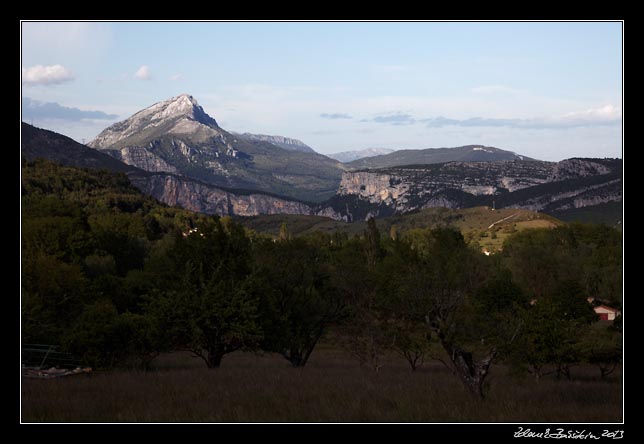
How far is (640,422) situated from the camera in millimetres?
15805

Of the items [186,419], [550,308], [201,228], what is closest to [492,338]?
[186,419]

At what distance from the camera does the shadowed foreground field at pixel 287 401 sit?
2006 cm

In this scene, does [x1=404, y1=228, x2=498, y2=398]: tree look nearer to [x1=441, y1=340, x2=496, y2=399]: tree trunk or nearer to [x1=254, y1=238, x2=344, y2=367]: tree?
[x1=441, y1=340, x2=496, y2=399]: tree trunk

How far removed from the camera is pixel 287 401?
2259 cm

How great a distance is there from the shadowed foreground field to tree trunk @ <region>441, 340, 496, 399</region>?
1.55 feet

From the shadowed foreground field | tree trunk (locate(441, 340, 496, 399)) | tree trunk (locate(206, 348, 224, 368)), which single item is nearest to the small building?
tree trunk (locate(206, 348, 224, 368))

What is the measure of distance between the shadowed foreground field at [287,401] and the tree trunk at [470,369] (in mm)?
473

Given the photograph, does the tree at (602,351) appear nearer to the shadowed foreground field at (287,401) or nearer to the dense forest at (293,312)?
the dense forest at (293,312)

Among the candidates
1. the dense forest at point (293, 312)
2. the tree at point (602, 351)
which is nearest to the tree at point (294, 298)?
the dense forest at point (293, 312)

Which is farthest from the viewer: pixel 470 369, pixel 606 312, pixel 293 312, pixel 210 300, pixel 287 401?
pixel 606 312

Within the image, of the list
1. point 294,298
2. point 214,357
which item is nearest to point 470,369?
point 214,357

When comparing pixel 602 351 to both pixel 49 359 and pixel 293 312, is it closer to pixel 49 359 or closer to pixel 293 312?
pixel 293 312

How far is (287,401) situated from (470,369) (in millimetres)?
6406

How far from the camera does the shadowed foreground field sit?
2006cm
